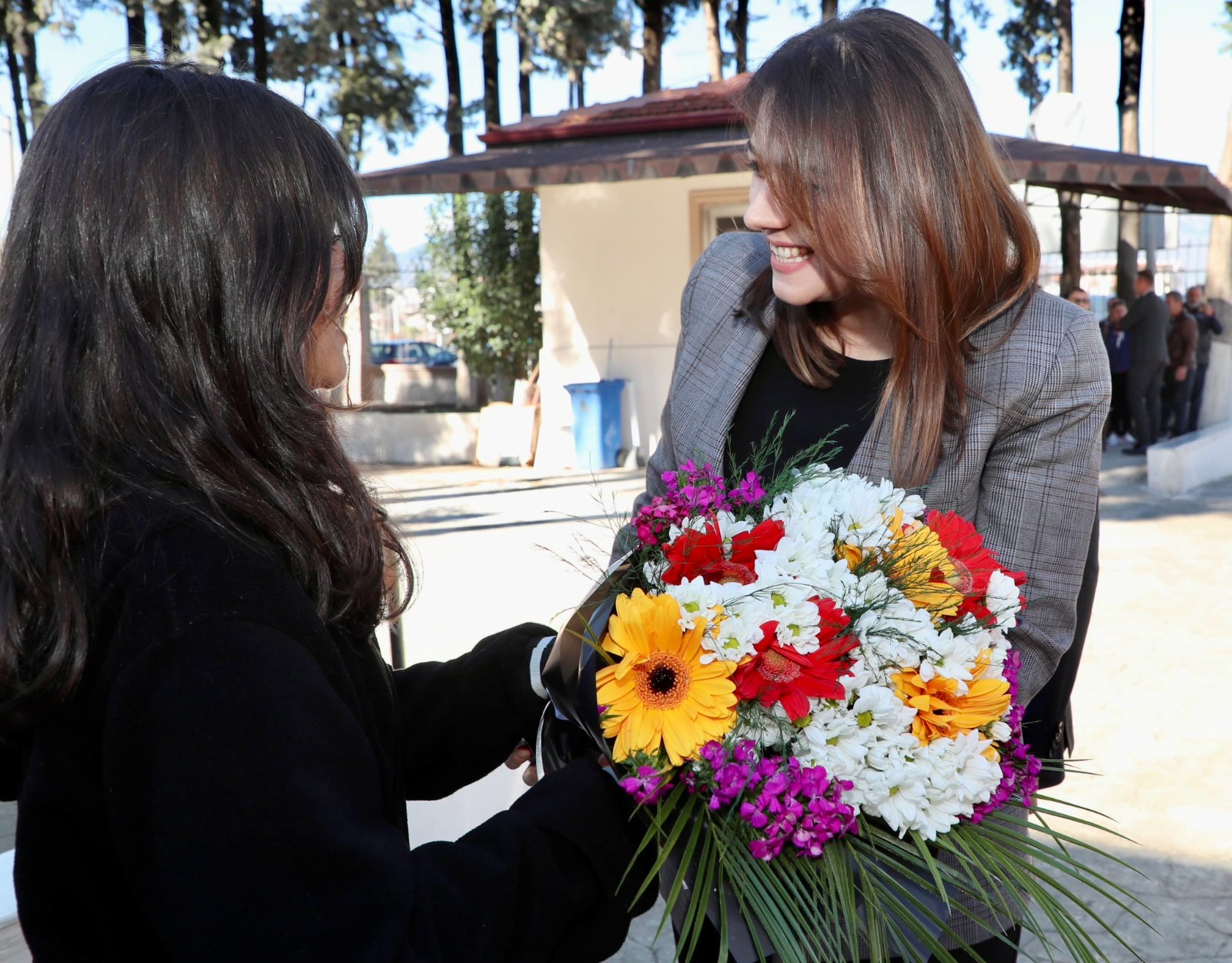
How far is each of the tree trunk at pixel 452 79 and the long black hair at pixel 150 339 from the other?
61.7 feet

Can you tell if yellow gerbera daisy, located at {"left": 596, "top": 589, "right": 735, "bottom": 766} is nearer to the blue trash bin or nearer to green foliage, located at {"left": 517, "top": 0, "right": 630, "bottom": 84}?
the blue trash bin

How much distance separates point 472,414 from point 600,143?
335 centimetres

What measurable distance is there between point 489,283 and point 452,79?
7.77m

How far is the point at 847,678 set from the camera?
1255 mm

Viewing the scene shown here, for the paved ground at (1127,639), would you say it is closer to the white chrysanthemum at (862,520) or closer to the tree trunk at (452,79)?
the white chrysanthemum at (862,520)

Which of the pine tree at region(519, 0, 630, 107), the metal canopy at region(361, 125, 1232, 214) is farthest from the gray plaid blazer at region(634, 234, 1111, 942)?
the pine tree at region(519, 0, 630, 107)

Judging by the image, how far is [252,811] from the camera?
0.95 metres

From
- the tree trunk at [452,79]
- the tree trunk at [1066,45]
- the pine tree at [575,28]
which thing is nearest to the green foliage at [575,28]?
the pine tree at [575,28]

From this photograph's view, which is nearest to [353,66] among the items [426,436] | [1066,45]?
[426,436]

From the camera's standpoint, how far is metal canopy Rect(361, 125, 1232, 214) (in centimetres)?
971

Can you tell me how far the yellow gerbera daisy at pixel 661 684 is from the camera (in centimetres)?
122

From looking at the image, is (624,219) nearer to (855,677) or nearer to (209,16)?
(855,677)

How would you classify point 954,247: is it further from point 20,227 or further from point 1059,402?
point 20,227

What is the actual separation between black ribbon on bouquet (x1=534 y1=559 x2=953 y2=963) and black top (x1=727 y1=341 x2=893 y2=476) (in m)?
0.57
